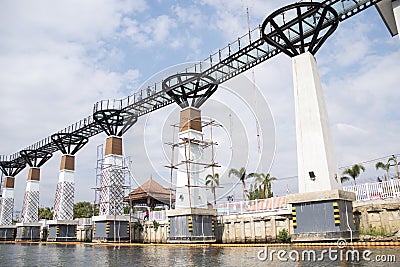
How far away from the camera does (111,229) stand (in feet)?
106

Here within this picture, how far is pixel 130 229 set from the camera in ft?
109

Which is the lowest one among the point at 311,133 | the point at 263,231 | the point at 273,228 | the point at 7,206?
the point at 263,231

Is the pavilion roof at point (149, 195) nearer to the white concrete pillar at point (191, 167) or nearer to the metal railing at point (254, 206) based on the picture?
the white concrete pillar at point (191, 167)

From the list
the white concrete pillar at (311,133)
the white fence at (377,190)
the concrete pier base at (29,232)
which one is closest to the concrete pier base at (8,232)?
the concrete pier base at (29,232)

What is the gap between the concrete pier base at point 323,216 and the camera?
1579cm

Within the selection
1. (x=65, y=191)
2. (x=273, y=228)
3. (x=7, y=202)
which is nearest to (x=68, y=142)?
(x=65, y=191)

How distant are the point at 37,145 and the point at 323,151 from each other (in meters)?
Answer: 40.3

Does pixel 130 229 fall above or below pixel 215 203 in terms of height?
below

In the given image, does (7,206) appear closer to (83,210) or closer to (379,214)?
(83,210)

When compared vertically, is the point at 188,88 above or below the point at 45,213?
above

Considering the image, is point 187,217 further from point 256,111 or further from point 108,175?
point 108,175

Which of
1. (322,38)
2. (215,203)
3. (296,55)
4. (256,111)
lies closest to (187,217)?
(215,203)

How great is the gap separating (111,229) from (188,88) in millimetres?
14675

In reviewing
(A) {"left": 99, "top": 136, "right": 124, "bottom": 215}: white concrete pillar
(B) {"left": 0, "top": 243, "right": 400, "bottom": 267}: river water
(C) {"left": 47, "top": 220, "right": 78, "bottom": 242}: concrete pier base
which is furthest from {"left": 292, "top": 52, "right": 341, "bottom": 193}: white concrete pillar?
(C) {"left": 47, "top": 220, "right": 78, "bottom": 242}: concrete pier base
